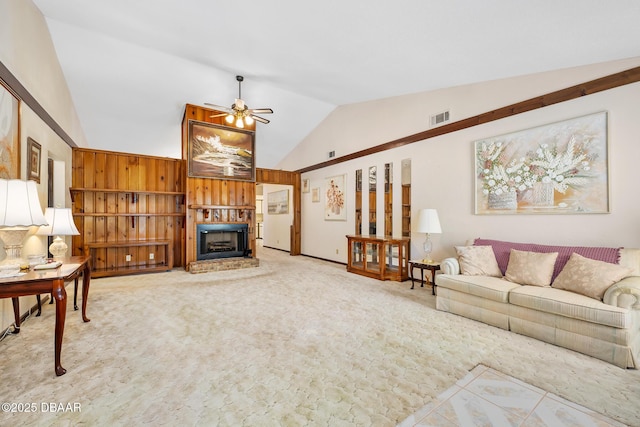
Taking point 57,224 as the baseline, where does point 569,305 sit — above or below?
below

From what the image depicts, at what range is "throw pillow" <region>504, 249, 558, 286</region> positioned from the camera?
2906 mm

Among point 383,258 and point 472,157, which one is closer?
point 472,157

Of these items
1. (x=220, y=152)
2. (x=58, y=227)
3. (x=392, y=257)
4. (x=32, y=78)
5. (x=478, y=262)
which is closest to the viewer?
(x=58, y=227)

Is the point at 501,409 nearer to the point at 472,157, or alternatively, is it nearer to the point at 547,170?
the point at 547,170

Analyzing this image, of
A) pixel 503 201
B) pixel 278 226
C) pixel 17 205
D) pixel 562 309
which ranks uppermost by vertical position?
pixel 503 201

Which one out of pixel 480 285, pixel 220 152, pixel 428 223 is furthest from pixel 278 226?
pixel 480 285

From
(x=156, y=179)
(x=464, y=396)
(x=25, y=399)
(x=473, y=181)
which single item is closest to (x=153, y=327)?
(x=25, y=399)

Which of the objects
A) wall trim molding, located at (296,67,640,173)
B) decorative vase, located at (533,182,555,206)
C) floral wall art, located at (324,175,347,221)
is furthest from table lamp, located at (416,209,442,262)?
floral wall art, located at (324,175,347,221)

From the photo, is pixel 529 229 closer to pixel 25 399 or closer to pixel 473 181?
pixel 473 181

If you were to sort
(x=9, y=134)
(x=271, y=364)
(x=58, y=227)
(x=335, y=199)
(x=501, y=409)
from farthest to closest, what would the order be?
1. (x=335, y=199)
2. (x=58, y=227)
3. (x=9, y=134)
4. (x=271, y=364)
5. (x=501, y=409)

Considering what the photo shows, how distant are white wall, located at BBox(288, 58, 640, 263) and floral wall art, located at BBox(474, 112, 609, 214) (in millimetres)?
83

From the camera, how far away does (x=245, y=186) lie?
6.38 m

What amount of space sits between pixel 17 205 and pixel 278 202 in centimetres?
764

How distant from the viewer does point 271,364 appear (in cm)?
217
